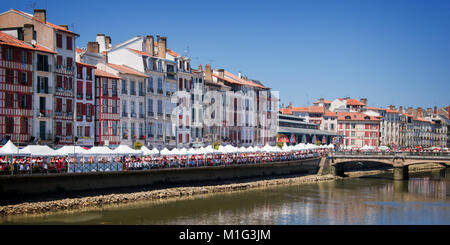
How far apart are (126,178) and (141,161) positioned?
3.28 metres

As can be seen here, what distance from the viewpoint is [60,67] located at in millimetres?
61875

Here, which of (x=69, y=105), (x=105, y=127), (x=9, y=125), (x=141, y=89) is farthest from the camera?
(x=141, y=89)

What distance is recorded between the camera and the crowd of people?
45.8m

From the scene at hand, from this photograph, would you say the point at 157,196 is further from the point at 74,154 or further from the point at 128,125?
the point at 128,125

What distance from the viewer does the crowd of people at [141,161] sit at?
150 ft

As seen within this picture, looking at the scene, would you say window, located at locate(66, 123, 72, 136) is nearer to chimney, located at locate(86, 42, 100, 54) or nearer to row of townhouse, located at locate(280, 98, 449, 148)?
chimney, located at locate(86, 42, 100, 54)

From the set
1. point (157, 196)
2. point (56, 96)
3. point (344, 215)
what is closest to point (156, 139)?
point (56, 96)

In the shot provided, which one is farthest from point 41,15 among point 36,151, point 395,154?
point 395,154

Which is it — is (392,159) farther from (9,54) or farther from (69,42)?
(9,54)

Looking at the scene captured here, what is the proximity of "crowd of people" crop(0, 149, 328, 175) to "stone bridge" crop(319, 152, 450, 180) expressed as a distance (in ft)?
14.2

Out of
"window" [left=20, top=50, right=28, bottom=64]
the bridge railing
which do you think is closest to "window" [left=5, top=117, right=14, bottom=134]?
"window" [left=20, top=50, right=28, bottom=64]

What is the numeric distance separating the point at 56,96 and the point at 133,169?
1274cm

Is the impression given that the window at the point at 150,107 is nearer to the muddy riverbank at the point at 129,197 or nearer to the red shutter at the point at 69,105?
the red shutter at the point at 69,105

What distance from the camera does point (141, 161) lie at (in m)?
57.5
